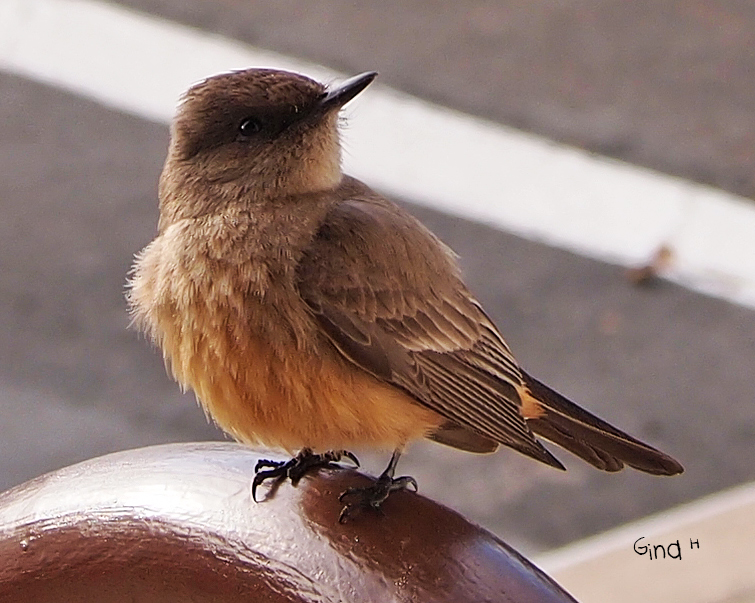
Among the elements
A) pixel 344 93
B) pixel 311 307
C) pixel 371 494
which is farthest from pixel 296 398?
pixel 344 93

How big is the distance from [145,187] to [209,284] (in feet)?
17.6

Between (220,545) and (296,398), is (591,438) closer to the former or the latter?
(296,398)

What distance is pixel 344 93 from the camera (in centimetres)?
360

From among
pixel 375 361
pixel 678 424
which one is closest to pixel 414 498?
pixel 375 361

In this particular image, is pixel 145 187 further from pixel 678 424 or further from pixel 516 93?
pixel 678 424

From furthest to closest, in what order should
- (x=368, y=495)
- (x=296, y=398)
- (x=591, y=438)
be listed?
(x=591, y=438) < (x=296, y=398) < (x=368, y=495)

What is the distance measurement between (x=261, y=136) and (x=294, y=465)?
42.8 inches

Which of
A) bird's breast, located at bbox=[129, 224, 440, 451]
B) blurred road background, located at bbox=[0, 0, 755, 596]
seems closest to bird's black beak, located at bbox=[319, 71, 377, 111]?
bird's breast, located at bbox=[129, 224, 440, 451]

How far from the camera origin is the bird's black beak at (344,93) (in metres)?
3.56

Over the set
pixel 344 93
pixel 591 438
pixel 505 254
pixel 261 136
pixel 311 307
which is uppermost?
pixel 344 93

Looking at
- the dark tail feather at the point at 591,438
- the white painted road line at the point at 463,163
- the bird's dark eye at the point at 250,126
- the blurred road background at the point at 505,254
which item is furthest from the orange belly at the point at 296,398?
the white painted road line at the point at 463,163

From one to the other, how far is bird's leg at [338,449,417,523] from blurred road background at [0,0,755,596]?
230cm

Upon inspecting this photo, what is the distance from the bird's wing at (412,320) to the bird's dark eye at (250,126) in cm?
32

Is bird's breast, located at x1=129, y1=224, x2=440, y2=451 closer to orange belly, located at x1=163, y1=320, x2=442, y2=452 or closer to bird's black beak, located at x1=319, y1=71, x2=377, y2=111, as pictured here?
orange belly, located at x1=163, y1=320, x2=442, y2=452
